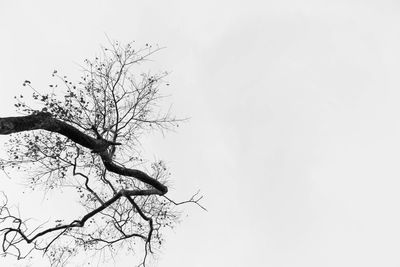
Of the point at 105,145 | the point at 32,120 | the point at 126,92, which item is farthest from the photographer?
the point at 126,92

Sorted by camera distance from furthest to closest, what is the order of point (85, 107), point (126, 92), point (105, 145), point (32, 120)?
point (126, 92)
point (85, 107)
point (105, 145)
point (32, 120)

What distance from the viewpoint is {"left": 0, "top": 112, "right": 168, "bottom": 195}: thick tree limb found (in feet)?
22.1

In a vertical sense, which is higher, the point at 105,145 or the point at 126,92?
the point at 126,92

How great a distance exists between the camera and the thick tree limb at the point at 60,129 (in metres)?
6.73

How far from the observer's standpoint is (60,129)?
7.54 m

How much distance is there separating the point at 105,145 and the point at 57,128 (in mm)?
1374

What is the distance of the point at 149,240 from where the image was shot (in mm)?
10383

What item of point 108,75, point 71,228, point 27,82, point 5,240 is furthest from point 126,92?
point 5,240

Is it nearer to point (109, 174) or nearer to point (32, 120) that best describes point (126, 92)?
point (109, 174)

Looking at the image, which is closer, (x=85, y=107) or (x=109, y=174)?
(x=85, y=107)

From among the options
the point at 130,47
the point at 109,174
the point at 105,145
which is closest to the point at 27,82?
the point at 105,145

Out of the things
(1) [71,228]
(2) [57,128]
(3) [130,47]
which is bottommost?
(1) [71,228]

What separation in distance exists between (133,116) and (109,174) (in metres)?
2.02

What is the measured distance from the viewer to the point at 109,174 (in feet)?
34.8
